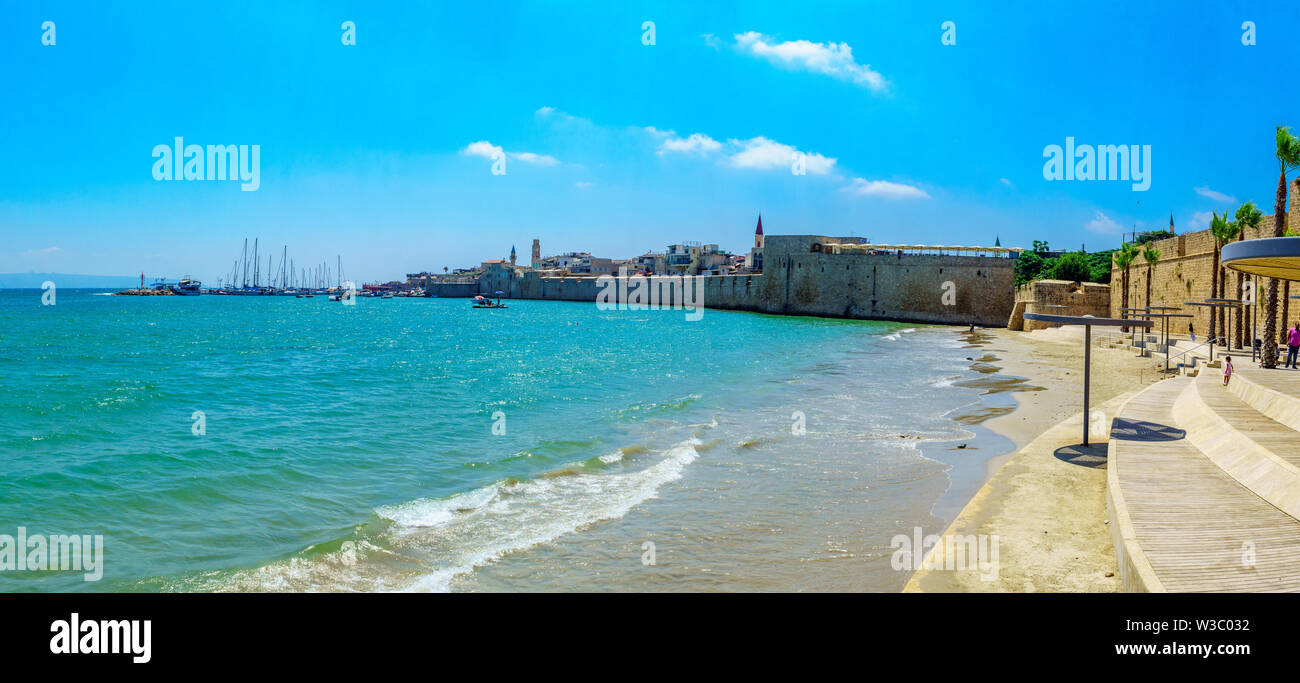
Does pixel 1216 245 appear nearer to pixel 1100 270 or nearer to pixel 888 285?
pixel 888 285

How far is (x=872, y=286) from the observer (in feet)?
208

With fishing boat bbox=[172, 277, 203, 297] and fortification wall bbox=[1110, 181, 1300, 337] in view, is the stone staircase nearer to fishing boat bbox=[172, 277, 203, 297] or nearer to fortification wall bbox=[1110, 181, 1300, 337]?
fortification wall bbox=[1110, 181, 1300, 337]

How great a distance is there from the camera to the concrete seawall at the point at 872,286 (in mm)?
58188

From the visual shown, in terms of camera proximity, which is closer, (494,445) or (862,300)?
(494,445)

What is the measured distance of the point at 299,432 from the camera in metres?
12.8

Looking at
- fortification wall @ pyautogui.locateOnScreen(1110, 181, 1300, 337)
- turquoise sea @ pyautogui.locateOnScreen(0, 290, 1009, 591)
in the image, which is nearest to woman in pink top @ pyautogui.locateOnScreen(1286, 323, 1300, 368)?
turquoise sea @ pyautogui.locateOnScreen(0, 290, 1009, 591)

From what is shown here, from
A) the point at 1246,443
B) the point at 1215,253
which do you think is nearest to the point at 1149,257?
the point at 1215,253

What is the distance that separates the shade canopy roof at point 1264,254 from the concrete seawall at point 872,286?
53624 mm

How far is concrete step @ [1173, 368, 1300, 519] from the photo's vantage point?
19.5 ft

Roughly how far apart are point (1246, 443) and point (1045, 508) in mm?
2067

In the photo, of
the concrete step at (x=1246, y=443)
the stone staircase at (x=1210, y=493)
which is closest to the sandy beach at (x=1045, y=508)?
the stone staircase at (x=1210, y=493)

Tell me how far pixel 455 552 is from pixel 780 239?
2535 inches
